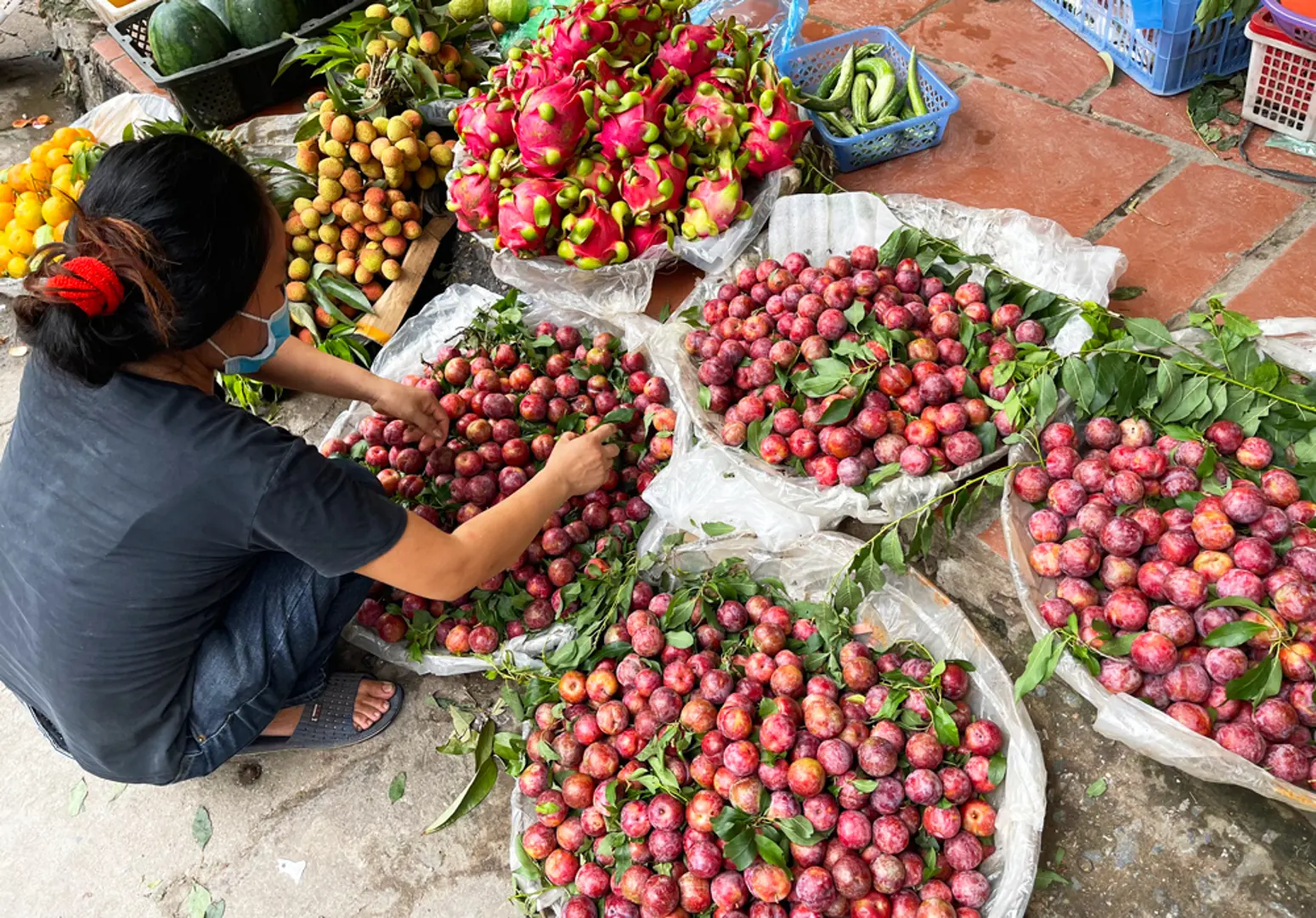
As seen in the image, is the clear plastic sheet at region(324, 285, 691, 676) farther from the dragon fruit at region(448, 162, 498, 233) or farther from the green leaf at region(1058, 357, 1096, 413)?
the green leaf at region(1058, 357, 1096, 413)

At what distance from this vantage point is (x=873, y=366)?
2002 mm

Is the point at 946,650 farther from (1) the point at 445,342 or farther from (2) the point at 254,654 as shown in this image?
(1) the point at 445,342

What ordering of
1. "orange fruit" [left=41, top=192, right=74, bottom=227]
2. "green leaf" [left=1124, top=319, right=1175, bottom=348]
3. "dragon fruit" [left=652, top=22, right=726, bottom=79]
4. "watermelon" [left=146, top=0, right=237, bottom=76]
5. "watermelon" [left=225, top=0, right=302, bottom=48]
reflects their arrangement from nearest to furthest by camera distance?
"green leaf" [left=1124, top=319, right=1175, bottom=348], "dragon fruit" [left=652, top=22, right=726, bottom=79], "orange fruit" [left=41, top=192, right=74, bottom=227], "watermelon" [left=146, top=0, right=237, bottom=76], "watermelon" [left=225, top=0, right=302, bottom=48]

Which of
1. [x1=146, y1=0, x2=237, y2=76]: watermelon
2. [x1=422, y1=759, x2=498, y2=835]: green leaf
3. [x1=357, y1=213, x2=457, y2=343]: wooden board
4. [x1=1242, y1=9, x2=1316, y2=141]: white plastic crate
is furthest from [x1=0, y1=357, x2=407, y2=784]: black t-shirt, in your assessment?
[x1=1242, y1=9, x2=1316, y2=141]: white plastic crate

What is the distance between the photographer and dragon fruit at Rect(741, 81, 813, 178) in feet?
8.29

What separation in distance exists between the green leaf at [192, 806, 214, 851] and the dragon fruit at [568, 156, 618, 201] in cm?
187

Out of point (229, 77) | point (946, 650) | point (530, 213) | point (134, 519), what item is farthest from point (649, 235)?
point (229, 77)

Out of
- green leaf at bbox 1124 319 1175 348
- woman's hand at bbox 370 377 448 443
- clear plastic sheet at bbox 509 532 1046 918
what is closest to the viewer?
clear plastic sheet at bbox 509 532 1046 918

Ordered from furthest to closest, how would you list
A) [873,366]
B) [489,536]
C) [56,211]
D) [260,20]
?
[260,20] < [56,211] < [873,366] < [489,536]

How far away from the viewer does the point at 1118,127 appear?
2.82 meters

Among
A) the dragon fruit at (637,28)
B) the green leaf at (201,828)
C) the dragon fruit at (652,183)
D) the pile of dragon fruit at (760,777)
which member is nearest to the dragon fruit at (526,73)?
the dragon fruit at (637,28)

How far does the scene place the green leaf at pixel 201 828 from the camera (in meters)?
2.21

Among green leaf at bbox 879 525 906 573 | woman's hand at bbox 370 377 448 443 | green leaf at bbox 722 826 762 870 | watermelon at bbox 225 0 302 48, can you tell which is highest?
watermelon at bbox 225 0 302 48

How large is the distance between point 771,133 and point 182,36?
242 cm
